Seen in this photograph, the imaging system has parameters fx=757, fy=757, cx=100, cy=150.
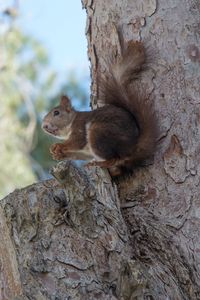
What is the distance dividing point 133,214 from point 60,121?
0.88 meters

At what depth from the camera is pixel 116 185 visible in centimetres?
242

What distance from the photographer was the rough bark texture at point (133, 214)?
200cm

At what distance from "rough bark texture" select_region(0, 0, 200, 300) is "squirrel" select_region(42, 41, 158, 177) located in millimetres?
42

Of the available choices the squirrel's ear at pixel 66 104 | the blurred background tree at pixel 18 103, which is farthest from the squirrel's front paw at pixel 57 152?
the blurred background tree at pixel 18 103

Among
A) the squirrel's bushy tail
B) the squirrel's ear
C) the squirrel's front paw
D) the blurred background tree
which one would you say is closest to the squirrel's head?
the squirrel's ear

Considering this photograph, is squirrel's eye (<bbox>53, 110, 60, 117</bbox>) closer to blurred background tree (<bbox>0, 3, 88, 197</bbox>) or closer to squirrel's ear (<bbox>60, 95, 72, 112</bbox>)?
squirrel's ear (<bbox>60, 95, 72, 112</bbox>)

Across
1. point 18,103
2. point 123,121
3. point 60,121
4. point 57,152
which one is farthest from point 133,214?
point 18,103

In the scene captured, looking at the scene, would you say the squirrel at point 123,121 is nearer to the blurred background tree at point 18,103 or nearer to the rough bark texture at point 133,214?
the rough bark texture at point 133,214

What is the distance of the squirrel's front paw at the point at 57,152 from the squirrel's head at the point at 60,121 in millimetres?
239

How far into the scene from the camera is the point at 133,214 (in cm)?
231

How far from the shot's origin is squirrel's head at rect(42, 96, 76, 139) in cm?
307

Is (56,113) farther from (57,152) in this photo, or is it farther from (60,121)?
(57,152)

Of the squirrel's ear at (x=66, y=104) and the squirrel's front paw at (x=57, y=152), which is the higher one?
the squirrel's ear at (x=66, y=104)

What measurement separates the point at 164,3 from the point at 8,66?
4254 millimetres
